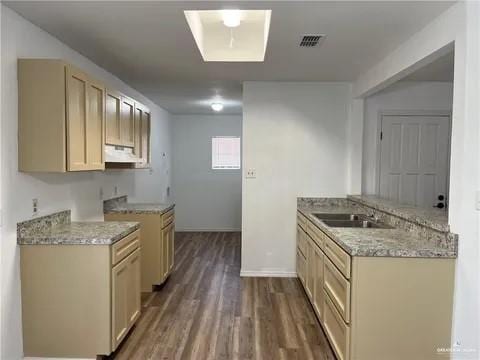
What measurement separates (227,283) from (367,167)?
2.23 m

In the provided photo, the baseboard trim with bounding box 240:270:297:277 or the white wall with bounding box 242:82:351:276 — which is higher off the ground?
the white wall with bounding box 242:82:351:276

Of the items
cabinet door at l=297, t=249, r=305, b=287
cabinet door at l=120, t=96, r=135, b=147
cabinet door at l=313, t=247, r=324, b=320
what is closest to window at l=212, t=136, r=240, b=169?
cabinet door at l=297, t=249, r=305, b=287

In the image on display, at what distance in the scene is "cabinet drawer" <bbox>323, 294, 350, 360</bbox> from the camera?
229 centimetres

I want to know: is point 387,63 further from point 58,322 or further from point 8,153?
point 58,322

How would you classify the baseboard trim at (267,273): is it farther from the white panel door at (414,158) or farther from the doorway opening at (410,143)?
the white panel door at (414,158)

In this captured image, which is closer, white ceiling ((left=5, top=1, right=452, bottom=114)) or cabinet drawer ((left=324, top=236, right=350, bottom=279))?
white ceiling ((left=5, top=1, right=452, bottom=114))

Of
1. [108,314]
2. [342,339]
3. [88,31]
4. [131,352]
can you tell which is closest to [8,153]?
[88,31]

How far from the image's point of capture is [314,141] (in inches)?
173

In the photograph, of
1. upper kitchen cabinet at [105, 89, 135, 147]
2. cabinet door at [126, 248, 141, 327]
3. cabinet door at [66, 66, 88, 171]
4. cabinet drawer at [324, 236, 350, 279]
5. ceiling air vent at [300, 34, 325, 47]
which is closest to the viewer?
cabinet drawer at [324, 236, 350, 279]

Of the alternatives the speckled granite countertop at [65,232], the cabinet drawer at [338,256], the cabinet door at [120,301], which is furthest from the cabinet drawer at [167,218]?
the cabinet drawer at [338,256]

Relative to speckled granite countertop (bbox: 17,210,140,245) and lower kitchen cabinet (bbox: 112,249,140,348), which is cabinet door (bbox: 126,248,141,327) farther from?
speckled granite countertop (bbox: 17,210,140,245)

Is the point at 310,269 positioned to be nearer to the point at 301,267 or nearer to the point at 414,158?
the point at 301,267

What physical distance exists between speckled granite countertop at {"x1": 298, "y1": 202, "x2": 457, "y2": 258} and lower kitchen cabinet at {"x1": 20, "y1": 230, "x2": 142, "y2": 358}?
1.62 m

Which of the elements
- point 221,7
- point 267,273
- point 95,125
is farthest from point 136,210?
point 221,7
